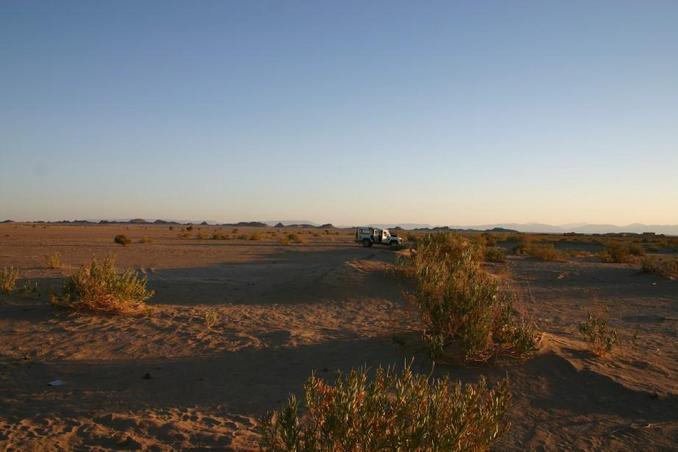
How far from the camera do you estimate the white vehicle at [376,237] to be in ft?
119

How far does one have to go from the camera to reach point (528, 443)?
16.4 feet

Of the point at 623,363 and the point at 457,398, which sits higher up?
the point at 457,398

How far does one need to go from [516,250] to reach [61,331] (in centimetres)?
2682

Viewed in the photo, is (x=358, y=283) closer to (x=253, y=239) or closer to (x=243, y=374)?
(x=243, y=374)

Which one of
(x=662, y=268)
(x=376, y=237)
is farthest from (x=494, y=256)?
(x=376, y=237)

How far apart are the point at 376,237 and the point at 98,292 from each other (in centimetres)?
2794

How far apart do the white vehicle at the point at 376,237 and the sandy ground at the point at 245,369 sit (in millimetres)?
22673

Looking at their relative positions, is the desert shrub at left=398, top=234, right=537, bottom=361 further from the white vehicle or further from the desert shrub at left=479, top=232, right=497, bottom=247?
the white vehicle

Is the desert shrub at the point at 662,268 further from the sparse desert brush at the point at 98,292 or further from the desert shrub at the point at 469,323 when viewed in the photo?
the sparse desert brush at the point at 98,292

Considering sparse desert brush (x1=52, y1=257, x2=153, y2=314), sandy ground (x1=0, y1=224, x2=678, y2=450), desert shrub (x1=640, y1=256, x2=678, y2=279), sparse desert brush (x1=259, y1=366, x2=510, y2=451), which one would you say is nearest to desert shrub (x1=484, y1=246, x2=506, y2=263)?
desert shrub (x1=640, y1=256, x2=678, y2=279)

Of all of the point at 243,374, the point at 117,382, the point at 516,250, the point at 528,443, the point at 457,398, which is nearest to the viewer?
the point at 457,398

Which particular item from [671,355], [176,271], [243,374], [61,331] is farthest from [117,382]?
[176,271]

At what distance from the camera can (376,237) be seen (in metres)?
36.8

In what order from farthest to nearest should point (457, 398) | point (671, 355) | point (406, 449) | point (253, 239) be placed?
point (253, 239) → point (671, 355) → point (457, 398) → point (406, 449)
